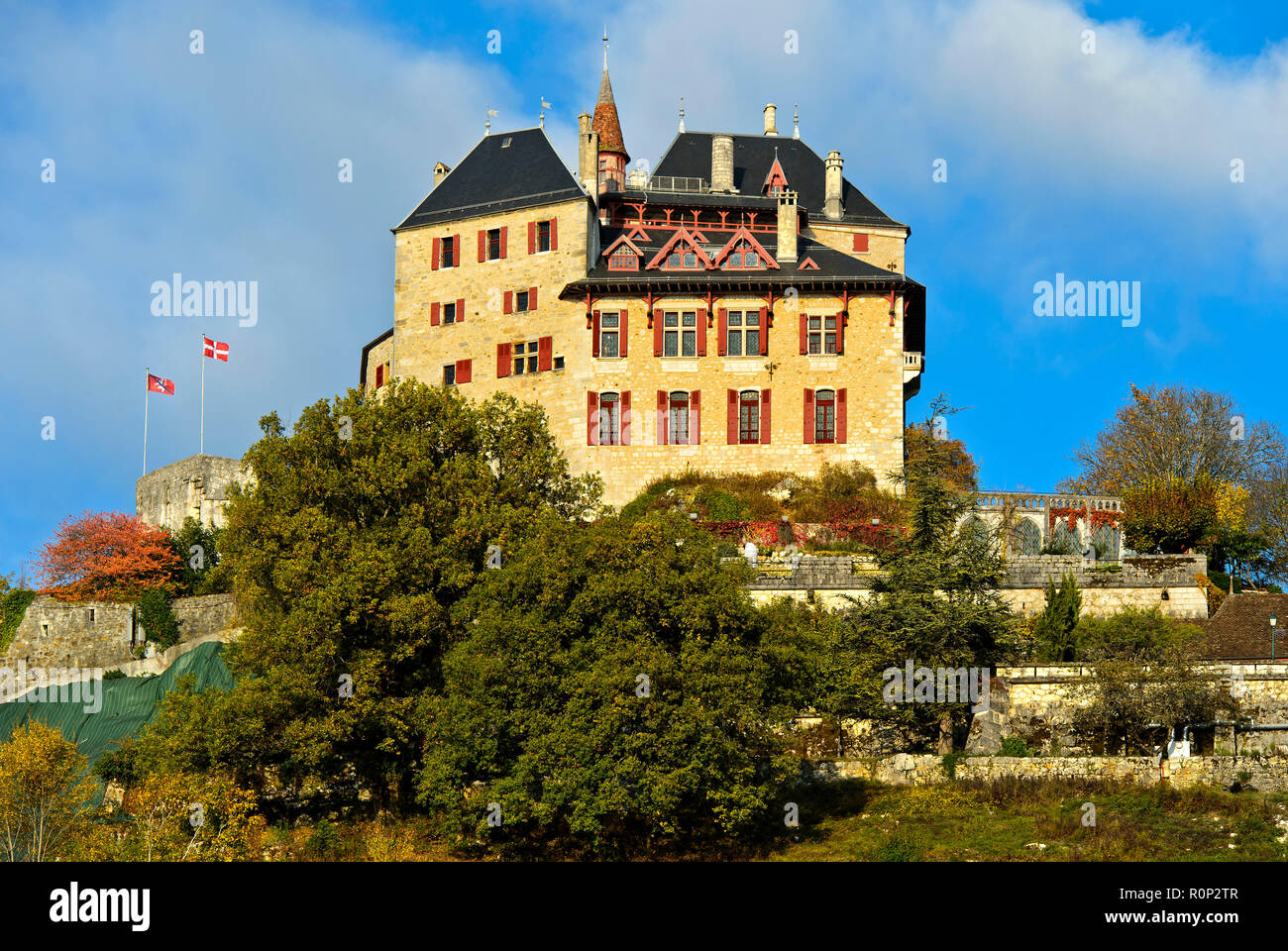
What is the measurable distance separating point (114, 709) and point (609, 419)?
21472mm

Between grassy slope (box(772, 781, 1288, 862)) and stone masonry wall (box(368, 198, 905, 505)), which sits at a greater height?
stone masonry wall (box(368, 198, 905, 505))

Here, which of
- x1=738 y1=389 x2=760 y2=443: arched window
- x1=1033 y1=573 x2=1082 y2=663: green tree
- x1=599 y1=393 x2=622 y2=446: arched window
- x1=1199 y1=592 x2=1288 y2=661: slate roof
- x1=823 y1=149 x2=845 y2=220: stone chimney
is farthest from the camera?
x1=823 y1=149 x2=845 y2=220: stone chimney

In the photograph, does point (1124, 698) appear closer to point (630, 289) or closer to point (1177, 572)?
point (1177, 572)

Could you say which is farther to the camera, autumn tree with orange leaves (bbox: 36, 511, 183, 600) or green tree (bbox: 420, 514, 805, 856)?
autumn tree with orange leaves (bbox: 36, 511, 183, 600)

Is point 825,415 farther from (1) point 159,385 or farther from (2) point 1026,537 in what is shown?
(1) point 159,385

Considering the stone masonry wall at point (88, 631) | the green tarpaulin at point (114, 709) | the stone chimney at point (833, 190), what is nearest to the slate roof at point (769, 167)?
the stone chimney at point (833, 190)

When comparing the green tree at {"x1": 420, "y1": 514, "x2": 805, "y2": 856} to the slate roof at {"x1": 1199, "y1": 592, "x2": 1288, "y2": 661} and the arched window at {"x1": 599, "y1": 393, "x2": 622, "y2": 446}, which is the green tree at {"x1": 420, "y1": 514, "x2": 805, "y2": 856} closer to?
the slate roof at {"x1": 1199, "y1": 592, "x2": 1288, "y2": 661}

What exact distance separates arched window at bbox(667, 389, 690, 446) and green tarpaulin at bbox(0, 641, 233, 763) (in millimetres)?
18758

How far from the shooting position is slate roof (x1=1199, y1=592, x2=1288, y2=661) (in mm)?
37781

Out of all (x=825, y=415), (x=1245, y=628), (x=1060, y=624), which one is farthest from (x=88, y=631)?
(x=1245, y=628)

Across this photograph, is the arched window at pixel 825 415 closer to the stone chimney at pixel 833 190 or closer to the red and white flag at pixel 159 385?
the stone chimney at pixel 833 190

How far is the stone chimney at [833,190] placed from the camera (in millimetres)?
64312

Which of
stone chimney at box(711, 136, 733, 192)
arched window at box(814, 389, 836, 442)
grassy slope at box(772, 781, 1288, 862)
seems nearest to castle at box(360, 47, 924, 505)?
arched window at box(814, 389, 836, 442)

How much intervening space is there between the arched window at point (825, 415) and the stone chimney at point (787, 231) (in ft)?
20.3
